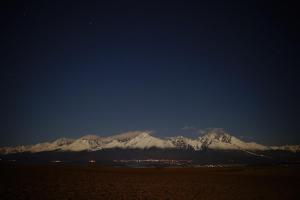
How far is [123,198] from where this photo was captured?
22.1 metres

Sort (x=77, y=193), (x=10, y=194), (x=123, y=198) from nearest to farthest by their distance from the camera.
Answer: (x=10, y=194)
(x=123, y=198)
(x=77, y=193)

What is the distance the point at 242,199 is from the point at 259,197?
2.16m

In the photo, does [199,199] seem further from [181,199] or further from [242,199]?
[242,199]

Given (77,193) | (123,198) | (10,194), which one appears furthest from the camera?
(77,193)

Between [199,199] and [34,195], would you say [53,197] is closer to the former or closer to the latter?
[34,195]

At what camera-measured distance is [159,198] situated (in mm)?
22734

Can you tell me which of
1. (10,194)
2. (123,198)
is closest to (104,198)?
(123,198)

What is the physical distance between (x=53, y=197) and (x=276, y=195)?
17887 mm

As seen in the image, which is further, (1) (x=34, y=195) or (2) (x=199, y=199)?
(2) (x=199, y=199)

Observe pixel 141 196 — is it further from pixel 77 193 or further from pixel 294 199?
pixel 294 199

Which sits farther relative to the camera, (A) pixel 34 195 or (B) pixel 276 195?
(B) pixel 276 195

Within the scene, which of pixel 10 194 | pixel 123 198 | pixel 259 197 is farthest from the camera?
pixel 259 197

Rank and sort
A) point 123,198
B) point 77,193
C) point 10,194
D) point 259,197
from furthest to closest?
point 259,197 < point 77,193 < point 123,198 < point 10,194

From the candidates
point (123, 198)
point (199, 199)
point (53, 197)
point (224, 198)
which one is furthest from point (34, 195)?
point (224, 198)
